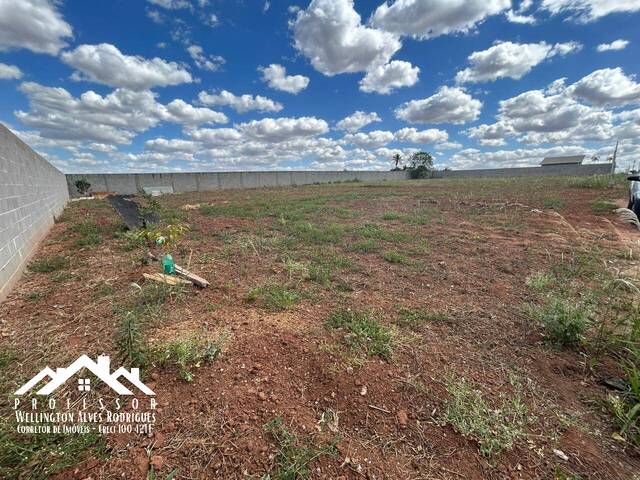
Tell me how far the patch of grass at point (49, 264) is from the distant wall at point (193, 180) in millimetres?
14739

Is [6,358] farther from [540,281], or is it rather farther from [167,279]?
[540,281]

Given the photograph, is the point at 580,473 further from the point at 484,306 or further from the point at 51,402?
the point at 51,402

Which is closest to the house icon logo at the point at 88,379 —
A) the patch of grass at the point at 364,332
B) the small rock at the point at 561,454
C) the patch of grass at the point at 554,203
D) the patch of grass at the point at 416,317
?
the patch of grass at the point at 364,332

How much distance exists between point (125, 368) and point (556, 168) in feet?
159

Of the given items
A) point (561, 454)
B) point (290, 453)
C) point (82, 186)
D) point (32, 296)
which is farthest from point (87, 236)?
point (82, 186)

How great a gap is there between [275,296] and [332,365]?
1210 mm

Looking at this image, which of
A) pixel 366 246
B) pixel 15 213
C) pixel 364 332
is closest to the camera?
pixel 364 332

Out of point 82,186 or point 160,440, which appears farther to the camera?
point 82,186

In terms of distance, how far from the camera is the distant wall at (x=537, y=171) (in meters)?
31.0

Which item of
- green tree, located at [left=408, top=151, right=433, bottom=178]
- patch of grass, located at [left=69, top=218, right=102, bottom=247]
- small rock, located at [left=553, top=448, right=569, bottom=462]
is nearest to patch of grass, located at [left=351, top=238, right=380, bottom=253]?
small rock, located at [left=553, top=448, right=569, bottom=462]

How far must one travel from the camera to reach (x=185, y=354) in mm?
1870

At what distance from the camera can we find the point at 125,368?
5.93 ft

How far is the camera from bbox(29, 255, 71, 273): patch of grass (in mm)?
3713

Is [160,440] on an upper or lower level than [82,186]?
lower
